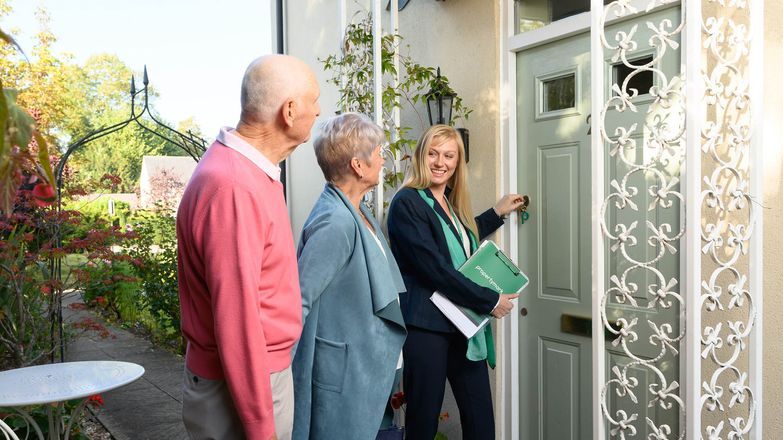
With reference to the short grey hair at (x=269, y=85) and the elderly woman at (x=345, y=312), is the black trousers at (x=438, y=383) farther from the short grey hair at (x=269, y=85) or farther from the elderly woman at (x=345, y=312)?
the short grey hair at (x=269, y=85)

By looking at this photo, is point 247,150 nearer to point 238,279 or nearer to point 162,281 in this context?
point 238,279

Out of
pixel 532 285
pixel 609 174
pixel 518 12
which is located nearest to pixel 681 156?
pixel 609 174

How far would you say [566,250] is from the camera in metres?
3.41

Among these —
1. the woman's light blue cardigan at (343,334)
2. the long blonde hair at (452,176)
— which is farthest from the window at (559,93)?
the woman's light blue cardigan at (343,334)

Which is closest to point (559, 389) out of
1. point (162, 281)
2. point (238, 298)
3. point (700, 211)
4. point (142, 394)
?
point (700, 211)

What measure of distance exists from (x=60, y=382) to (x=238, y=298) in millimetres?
1838

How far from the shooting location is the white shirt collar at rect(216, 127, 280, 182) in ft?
5.55

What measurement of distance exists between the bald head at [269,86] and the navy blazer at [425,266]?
3.97ft

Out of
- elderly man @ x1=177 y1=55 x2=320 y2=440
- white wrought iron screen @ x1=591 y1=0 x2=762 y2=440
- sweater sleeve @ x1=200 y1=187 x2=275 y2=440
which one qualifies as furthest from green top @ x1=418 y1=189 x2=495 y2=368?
sweater sleeve @ x1=200 y1=187 x2=275 y2=440

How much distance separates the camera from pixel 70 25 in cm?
3725

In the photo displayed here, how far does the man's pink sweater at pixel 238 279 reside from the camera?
5.05 feet

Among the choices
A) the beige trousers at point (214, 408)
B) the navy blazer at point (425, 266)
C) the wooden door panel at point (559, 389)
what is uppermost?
the navy blazer at point (425, 266)

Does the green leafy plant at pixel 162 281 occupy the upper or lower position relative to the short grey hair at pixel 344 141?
lower

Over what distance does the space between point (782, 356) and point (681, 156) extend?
→ 2.87 ft
